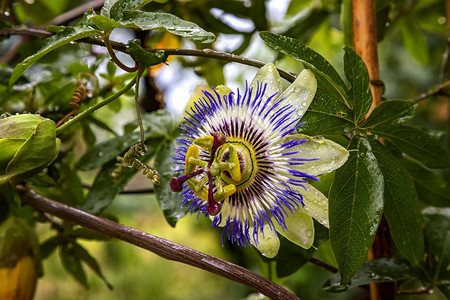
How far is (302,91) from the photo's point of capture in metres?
0.56

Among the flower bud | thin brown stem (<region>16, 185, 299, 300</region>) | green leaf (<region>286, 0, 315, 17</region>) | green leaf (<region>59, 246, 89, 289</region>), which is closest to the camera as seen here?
thin brown stem (<region>16, 185, 299, 300</region>)

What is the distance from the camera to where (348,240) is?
0.56 metres

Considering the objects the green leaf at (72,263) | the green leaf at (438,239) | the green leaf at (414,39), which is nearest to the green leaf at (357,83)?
the green leaf at (438,239)

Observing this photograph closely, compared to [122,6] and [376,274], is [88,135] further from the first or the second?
[376,274]

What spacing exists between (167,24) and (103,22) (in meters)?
0.07

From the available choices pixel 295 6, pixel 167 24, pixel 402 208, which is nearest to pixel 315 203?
pixel 402 208

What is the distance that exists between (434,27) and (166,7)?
65 cm

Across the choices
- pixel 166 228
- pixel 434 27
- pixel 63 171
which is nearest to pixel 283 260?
pixel 63 171

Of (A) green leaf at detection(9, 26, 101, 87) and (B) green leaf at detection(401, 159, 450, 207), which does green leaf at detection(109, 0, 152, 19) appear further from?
(B) green leaf at detection(401, 159, 450, 207)

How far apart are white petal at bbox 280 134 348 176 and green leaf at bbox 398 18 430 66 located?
811 mm

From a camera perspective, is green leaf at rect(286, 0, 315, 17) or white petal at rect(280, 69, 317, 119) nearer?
white petal at rect(280, 69, 317, 119)

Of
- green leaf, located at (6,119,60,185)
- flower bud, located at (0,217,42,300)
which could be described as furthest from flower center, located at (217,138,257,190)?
flower bud, located at (0,217,42,300)

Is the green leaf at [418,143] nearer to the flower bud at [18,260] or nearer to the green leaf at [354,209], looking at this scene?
the green leaf at [354,209]

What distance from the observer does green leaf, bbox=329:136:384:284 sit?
1.82 feet
